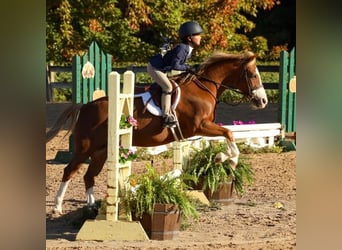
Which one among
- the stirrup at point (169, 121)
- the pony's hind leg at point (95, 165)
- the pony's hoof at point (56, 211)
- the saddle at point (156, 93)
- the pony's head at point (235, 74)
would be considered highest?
the pony's head at point (235, 74)

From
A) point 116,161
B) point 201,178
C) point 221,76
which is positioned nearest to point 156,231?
point 116,161

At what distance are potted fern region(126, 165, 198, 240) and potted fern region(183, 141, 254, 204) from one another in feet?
4.16

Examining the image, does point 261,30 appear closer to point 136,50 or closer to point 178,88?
point 136,50

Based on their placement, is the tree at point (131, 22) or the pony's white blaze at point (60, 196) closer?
the pony's white blaze at point (60, 196)

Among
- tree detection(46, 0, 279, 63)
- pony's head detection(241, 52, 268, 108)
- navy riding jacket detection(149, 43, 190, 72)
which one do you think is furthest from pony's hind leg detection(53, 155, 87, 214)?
tree detection(46, 0, 279, 63)

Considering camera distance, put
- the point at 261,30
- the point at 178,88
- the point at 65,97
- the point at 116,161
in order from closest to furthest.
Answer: the point at 116,161 < the point at 178,88 < the point at 65,97 < the point at 261,30

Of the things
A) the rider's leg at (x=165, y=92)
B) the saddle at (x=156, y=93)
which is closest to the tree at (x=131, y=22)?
the saddle at (x=156, y=93)

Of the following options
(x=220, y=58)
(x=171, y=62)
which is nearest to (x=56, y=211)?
(x=171, y=62)

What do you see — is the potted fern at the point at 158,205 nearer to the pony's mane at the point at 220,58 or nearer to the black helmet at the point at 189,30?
the black helmet at the point at 189,30

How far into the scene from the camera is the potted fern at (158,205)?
4.69 meters

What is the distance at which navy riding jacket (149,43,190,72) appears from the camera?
18.1 ft

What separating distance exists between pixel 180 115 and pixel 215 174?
1.96ft

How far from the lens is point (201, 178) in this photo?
6.18 meters
